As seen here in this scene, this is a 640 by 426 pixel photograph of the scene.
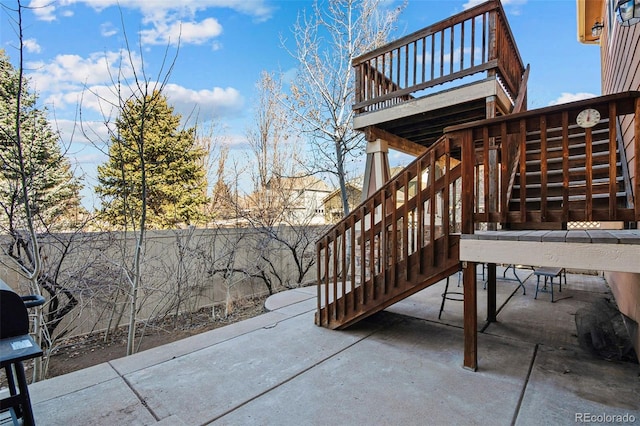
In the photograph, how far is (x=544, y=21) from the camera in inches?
245

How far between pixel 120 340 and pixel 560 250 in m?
5.46

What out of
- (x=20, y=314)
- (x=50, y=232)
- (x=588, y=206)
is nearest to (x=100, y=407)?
(x=20, y=314)

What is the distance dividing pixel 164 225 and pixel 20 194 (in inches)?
317

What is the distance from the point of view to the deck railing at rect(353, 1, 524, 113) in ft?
13.8

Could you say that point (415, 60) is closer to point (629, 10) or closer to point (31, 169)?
point (629, 10)

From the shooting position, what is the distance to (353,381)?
242 centimetres

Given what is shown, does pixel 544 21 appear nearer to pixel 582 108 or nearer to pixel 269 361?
pixel 582 108

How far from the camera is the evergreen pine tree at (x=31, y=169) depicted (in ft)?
10.0

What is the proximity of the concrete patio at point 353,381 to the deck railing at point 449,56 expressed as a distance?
3.45 m

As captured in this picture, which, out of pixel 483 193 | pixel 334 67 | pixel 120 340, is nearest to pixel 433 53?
pixel 483 193

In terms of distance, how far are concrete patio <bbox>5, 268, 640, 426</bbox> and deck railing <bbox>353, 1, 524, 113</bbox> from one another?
345 centimetres

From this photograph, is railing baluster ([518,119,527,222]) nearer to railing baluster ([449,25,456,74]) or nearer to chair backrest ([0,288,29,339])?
railing baluster ([449,25,456,74])

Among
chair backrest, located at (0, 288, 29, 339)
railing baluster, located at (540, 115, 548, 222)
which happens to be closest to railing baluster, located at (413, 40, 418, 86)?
railing baluster, located at (540, 115, 548, 222)

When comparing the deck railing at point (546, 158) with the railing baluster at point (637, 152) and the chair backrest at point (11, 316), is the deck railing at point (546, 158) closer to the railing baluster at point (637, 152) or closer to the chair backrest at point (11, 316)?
the railing baluster at point (637, 152)
